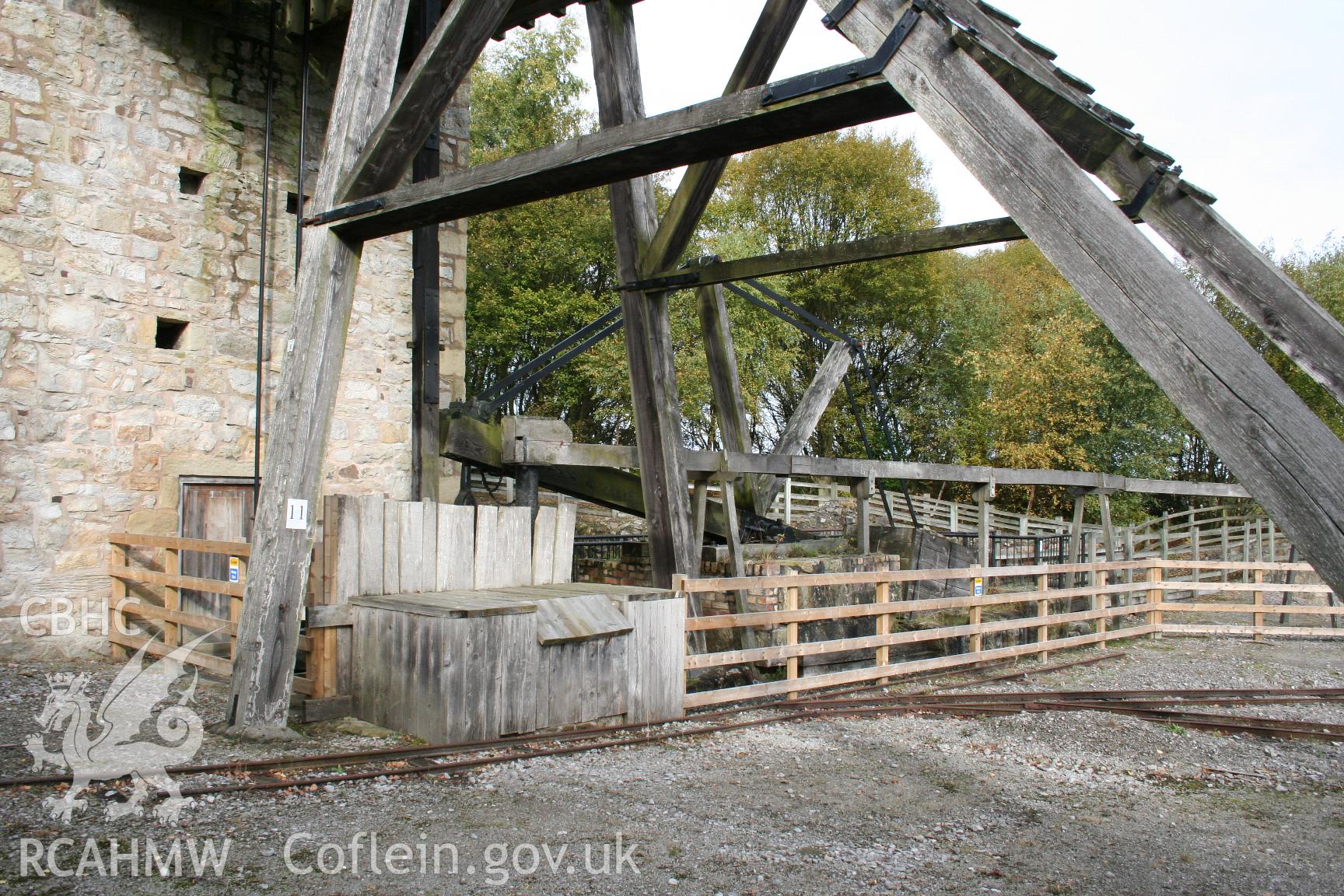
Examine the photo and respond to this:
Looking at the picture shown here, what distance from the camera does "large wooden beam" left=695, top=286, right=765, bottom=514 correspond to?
31.8 ft

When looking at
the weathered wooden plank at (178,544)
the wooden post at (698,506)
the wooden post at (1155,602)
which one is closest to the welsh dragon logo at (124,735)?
the weathered wooden plank at (178,544)

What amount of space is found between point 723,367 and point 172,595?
5126 millimetres

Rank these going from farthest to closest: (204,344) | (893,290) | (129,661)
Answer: (893,290)
(204,344)
(129,661)

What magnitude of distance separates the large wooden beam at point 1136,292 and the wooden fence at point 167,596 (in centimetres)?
472

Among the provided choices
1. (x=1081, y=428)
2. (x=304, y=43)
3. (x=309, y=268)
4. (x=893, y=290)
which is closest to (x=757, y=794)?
(x=309, y=268)

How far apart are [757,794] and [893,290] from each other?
2985cm

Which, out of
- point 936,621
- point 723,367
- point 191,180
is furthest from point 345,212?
point 936,621

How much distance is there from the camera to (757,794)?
199 inches

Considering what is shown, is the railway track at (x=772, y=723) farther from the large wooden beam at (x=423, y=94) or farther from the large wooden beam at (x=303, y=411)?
the large wooden beam at (x=423, y=94)

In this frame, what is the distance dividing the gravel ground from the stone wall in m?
1.54

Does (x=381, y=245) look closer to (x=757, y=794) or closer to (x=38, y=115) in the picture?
(x=38, y=115)

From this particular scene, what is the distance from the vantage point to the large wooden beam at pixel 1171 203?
3.38 meters

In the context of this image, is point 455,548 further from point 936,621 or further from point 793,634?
point 936,621

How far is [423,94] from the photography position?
5855mm
